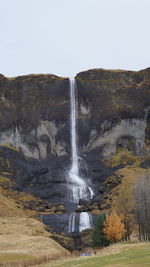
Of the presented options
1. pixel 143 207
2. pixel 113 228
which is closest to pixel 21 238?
pixel 113 228

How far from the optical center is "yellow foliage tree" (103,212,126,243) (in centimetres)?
5941

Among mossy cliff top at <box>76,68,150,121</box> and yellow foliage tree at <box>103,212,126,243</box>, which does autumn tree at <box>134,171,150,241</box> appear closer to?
→ yellow foliage tree at <box>103,212,126,243</box>

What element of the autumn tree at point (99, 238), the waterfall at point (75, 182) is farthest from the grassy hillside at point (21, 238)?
the waterfall at point (75, 182)

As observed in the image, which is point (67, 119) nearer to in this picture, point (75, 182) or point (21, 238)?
point (75, 182)

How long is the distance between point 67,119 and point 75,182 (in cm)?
2634

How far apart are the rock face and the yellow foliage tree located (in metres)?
54.3

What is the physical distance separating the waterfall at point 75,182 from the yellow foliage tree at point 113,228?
24392mm

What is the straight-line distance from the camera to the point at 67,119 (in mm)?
130875

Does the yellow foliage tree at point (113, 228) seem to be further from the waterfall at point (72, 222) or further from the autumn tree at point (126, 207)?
the waterfall at point (72, 222)

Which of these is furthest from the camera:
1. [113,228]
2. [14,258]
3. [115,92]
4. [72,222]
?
[115,92]

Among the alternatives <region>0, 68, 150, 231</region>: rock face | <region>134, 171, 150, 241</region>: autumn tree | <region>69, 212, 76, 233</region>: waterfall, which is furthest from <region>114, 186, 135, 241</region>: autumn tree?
<region>0, 68, 150, 231</region>: rock face

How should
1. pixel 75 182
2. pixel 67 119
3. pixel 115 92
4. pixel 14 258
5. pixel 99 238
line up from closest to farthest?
pixel 14 258 → pixel 99 238 → pixel 75 182 → pixel 67 119 → pixel 115 92

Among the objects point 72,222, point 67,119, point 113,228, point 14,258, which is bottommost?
point 72,222

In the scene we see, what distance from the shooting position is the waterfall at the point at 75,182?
288ft
